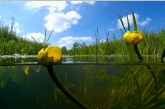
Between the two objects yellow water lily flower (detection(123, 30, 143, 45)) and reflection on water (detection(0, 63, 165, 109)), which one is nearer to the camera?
yellow water lily flower (detection(123, 30, 143, 45))

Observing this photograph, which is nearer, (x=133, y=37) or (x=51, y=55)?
(x=51, y=55)

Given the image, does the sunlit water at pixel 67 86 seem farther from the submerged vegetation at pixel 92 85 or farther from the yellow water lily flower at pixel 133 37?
the yellow water lily flower at pixel 133 37

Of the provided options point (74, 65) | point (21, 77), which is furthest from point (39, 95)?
point (74, 65)

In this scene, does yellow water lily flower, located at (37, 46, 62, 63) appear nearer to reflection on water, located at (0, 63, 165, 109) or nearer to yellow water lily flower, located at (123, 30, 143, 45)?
yellow water lily flower, located at (123, 30, 143, 45)

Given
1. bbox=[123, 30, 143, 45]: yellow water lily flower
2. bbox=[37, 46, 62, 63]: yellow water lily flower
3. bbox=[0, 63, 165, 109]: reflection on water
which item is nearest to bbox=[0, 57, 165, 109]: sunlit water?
bbox=[0, 63, 165, 109]: reflection on water

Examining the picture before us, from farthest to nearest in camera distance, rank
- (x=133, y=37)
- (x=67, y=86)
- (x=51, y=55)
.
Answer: (x=67, y=86) → (x=133, y=37) → (x=51, y=55)

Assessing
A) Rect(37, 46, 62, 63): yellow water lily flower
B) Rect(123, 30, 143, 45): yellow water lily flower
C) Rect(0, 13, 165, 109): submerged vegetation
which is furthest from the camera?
Rect(0, 13, 165, 109): submerged vegetation

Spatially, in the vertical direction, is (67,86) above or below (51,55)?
below

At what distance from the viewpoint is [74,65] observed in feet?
4.43

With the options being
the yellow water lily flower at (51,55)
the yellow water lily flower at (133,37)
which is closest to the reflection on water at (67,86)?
the yellow water lily flower at (133,37)

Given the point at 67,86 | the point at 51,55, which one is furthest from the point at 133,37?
the point at 67,86

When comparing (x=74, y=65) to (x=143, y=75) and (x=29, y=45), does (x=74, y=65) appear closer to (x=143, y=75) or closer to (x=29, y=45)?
(x=143, y=75)

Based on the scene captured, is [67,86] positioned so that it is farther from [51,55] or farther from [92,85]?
[51,55]

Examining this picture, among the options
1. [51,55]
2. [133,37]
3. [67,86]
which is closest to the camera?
[51,55]
